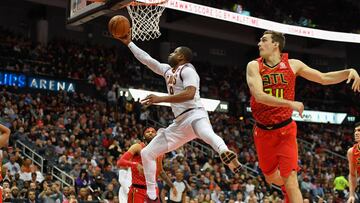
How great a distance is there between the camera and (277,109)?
6152 millimetres

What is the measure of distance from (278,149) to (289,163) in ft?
0.66

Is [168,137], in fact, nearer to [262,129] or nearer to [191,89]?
[191,89]

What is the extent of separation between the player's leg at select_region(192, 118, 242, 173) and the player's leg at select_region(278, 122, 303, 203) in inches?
23.0

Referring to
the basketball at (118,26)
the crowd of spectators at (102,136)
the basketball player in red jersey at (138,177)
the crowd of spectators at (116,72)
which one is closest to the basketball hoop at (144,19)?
the crowd of spectators at (102,136)

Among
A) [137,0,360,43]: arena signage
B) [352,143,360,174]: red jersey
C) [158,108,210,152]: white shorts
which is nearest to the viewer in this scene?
[158,108,210,152]: white shorts

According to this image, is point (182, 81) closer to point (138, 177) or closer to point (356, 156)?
point (138, 177)

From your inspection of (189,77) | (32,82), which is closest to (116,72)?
(32,82)

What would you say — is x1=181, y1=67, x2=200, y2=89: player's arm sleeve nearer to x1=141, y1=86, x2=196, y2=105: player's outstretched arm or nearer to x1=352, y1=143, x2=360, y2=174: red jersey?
x1=141, y1=86, x2=196, y2=105: player's outstretched arm

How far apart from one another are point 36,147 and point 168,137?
1103cm

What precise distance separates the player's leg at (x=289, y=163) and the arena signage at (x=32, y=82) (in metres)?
17.5

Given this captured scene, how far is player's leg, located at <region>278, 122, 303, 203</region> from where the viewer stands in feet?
19.5

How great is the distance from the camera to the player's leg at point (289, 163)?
5945mm

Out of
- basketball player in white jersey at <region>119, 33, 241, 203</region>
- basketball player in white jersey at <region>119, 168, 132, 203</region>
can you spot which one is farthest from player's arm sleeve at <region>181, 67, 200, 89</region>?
basketball player in white jersey at <region>119, 168, 132, 203</region>

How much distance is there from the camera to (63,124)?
19.2 m
